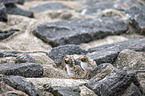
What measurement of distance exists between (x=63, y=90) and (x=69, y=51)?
935 mm

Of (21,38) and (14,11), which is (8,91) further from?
→ (14,11)

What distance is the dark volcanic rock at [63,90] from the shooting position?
1.76 m

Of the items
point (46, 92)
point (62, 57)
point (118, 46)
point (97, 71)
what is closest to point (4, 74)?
point (46, 92)

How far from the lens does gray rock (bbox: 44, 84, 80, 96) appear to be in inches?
69.1

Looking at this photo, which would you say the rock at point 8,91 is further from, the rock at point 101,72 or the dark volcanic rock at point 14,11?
the dark volcanic rock at point 14,11

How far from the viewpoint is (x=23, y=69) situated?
2.01 meters

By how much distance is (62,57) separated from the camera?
256cm

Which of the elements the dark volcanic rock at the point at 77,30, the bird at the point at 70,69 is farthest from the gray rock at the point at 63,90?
the dark volcanic rock at the point at 77,30

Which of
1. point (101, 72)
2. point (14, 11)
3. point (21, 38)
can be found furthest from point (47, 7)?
point (101, 72)

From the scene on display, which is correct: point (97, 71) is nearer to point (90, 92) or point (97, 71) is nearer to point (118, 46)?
point (90, 92)

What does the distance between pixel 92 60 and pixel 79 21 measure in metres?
1.48

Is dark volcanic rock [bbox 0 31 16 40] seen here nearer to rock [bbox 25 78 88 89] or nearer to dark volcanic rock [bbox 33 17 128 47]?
dark volcanic rock [bbox 33 17 128 47]

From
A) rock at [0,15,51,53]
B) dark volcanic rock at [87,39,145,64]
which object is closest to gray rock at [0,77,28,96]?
rock at [0,15,51,53]

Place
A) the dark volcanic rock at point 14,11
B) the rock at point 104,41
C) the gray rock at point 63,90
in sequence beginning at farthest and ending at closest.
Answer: the dark volcanic rock at point 14,11
the rock at point 104,41
the gray rock at point 63,90
